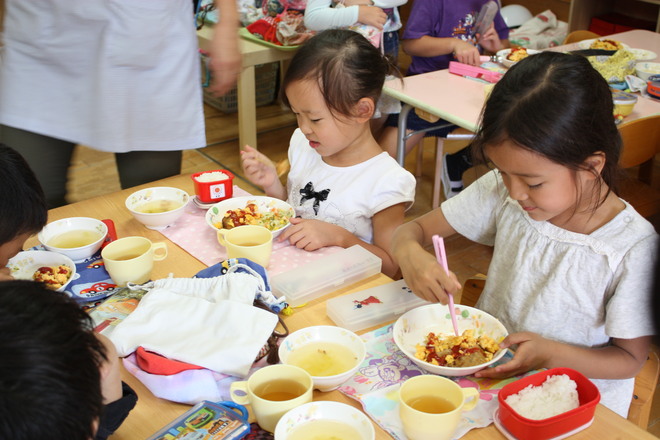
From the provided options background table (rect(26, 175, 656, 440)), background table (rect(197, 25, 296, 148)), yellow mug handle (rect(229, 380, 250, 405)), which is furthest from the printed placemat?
background table (rect(197, 25, 296, 148))

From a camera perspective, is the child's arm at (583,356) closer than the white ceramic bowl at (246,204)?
Yes

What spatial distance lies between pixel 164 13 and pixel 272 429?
3.62ft

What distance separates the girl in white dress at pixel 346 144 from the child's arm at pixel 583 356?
20.8 inches

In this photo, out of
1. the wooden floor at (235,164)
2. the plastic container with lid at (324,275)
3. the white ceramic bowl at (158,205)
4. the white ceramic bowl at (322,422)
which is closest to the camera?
the white ceramic bowl at (322,422)

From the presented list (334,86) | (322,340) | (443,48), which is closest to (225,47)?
(334,86)

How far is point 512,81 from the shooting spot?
1088 millimetres

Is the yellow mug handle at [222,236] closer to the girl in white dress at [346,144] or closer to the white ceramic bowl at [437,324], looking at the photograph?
the girl in white dress at [346,144]

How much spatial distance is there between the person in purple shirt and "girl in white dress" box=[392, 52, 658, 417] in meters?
1.63

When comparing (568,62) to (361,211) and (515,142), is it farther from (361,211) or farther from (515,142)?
(361,211)

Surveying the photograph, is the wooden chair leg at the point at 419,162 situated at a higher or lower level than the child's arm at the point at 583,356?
lower

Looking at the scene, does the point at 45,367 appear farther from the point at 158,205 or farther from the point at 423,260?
the point at 158,205

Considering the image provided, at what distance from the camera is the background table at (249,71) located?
3.35m

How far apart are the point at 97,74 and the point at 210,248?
55 cm

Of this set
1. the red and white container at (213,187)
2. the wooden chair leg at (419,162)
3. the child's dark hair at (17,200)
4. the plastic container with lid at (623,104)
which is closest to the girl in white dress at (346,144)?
the red and white container at (213,187)
